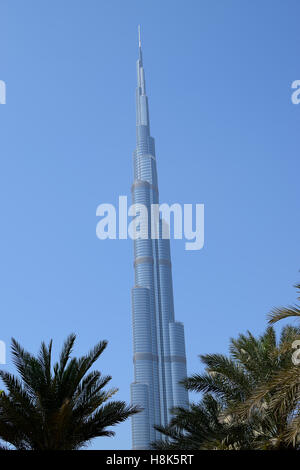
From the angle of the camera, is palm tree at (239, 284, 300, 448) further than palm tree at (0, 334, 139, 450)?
No

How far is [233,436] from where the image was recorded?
21.0 meters

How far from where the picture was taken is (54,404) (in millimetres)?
18344

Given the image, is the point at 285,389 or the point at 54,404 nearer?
the point at 285,389

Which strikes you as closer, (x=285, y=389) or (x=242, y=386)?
(x=285, y=389)

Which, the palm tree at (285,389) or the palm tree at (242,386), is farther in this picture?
the palm tree at (242,386)

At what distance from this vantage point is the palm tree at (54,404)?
1792 centimetres

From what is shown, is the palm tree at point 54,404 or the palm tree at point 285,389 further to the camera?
the palm tree at point 54,404

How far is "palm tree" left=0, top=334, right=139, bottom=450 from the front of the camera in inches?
706
